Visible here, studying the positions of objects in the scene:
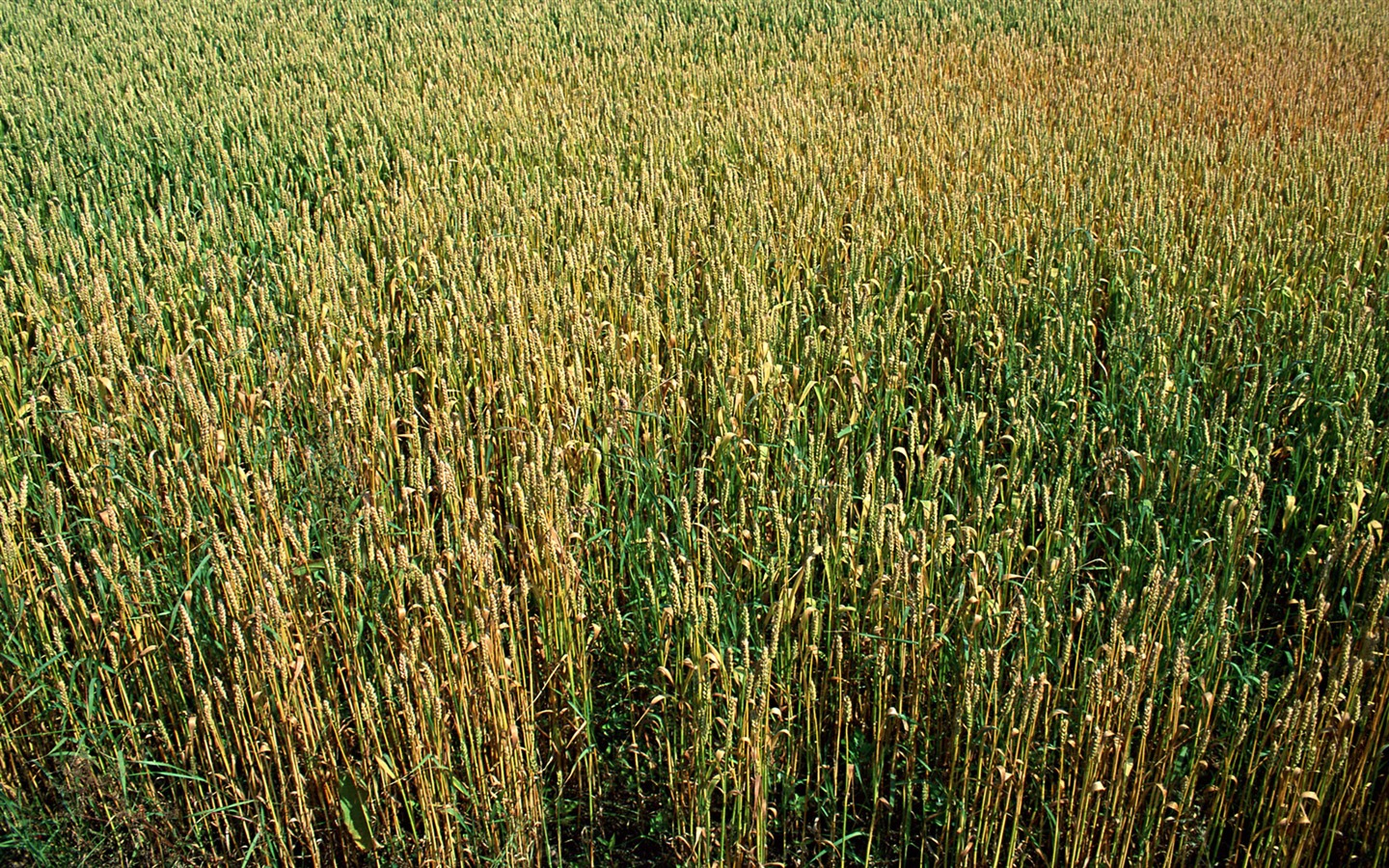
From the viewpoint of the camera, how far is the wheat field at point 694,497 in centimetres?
186

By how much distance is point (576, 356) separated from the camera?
114 inches

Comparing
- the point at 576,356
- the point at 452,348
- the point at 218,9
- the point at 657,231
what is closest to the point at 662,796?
the point at 576,356

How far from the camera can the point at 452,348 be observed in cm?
317

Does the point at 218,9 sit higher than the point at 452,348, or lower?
higher

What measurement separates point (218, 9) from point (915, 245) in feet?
26.1

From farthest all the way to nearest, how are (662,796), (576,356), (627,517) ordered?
(576,356) < (627,517) < (662,796)

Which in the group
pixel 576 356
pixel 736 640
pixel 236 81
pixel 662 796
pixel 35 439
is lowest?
pixel 662 796

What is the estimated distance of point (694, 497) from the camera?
8.86 ft

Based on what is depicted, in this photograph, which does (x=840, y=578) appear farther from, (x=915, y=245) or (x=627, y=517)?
(x=915, y=245)

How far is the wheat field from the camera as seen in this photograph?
1857 millimetres

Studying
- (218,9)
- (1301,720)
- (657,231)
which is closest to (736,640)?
(1301,720)

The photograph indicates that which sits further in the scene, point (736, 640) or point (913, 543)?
point (736, 640)

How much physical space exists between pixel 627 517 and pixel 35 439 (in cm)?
170

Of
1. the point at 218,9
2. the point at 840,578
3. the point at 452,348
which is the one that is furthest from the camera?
the point at 218,9
